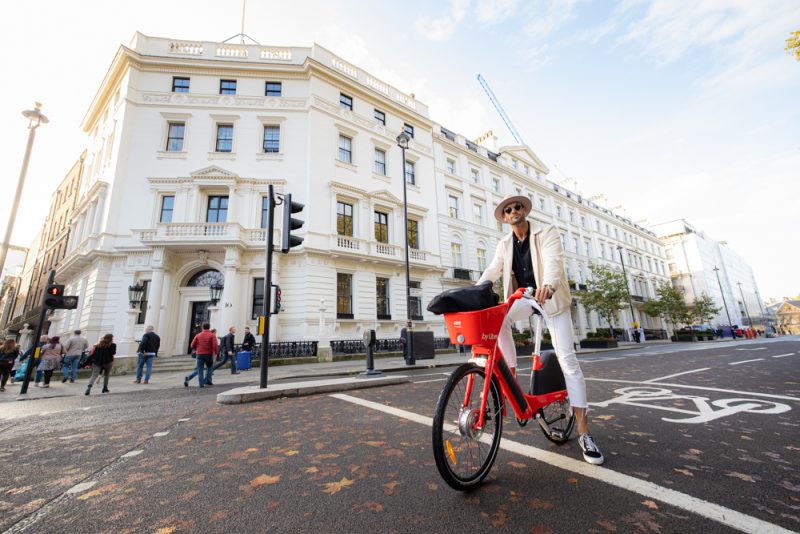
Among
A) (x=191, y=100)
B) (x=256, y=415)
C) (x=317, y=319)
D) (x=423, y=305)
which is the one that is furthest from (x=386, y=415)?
(x=191, y=100)

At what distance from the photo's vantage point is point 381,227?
2083cm

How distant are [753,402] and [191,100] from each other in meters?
25.2

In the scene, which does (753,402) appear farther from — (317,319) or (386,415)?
(317,319)

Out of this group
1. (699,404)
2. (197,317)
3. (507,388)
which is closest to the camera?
(507,388)

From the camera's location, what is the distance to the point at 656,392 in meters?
5.21

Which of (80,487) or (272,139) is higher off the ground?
(272,139)

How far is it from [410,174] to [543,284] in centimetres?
2174

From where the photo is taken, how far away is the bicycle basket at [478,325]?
87.2 inches

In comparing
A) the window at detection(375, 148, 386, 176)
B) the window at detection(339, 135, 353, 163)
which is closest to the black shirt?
the window at detection(339, 135, 353, 163)

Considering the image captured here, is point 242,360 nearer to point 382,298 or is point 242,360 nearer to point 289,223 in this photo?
point 382,298

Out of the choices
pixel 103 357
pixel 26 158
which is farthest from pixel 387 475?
pixel 26 158

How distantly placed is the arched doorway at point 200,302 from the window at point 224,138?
287 inches

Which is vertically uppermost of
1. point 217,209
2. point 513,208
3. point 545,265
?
point 217,209

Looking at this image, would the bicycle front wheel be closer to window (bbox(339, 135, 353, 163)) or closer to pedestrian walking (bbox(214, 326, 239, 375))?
pedestrian walking (bbox(214, 326, 239, 375))
